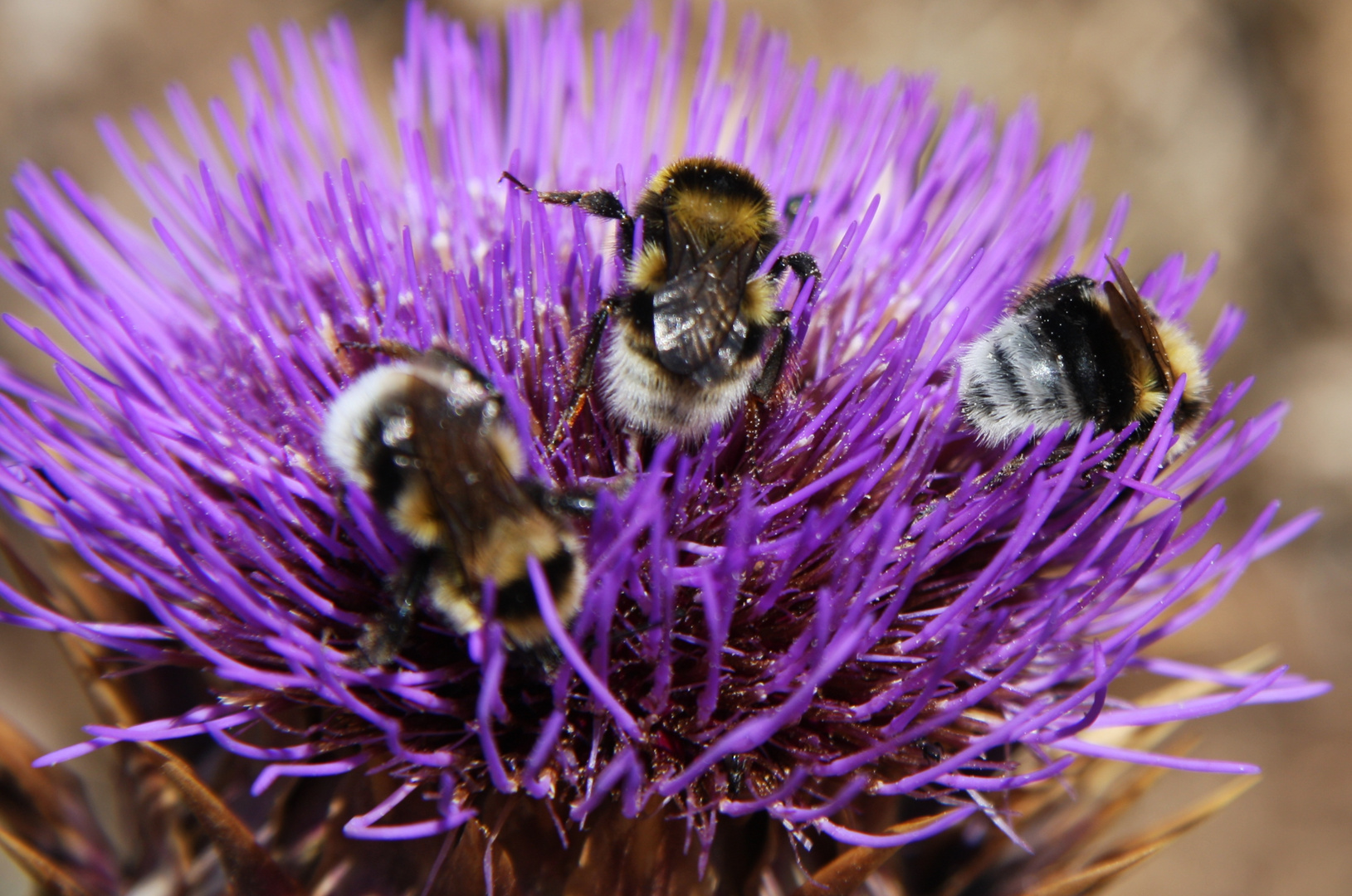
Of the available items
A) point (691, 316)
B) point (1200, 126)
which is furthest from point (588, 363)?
point (1200, 126)

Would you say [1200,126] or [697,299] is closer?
[697,299]

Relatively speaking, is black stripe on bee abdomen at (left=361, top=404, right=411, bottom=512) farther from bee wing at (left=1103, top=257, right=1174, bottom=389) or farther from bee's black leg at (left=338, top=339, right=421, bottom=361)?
bee wing at (left=1103, top=257, right=1174, bottom=389)

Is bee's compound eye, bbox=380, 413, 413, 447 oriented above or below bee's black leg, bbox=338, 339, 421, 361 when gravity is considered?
below

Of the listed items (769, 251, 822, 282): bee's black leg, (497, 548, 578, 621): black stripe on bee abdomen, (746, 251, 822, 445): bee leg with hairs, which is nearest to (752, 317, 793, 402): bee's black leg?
(746, 251, 822, 445): bee leg with hairs

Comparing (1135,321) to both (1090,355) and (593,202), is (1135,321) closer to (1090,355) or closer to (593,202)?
(1090,355)

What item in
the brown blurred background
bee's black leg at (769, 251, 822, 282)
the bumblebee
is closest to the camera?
the bumblebee

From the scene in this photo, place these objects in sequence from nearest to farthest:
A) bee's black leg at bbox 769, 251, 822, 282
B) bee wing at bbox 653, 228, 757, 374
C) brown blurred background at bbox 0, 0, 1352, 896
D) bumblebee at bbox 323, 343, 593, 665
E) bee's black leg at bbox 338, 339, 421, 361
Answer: bumblebee at bbox 323, 343, 593, 665, bee wing at bbox 653, 228, 757, 374, bee's black leg at bbox 338, 339, 421, 361, bee's black leg at bbox 769, 251, 822, 282, brown blurred background at bbox 0, 0, 1352, 896

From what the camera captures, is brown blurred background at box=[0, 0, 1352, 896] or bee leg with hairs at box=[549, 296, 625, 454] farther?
brown blurred background at box=[0, 0, 1352, 896]
